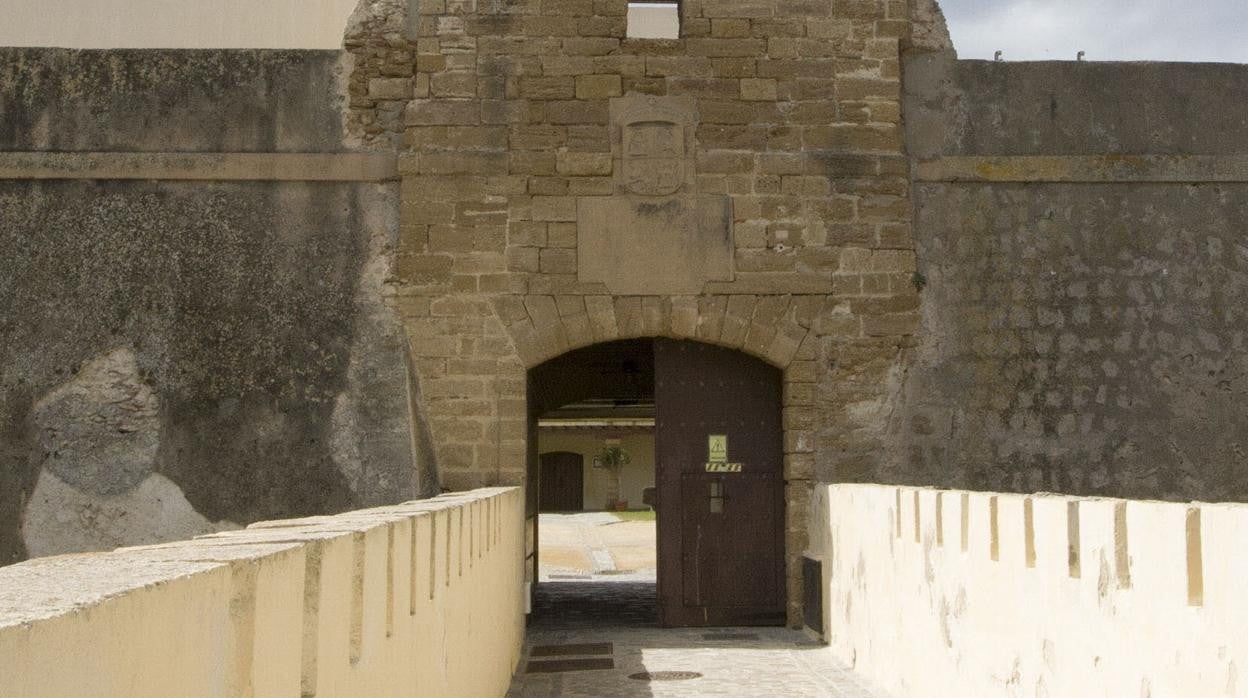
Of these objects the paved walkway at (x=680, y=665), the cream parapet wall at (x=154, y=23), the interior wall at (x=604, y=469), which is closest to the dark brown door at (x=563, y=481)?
the interior wall at (x=604, y=469)

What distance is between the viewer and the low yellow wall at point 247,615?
1.24 m

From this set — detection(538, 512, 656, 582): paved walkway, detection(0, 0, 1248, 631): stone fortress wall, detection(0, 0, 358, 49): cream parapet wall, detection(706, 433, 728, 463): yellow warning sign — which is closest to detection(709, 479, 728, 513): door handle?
detection(706, 433, 728, 463): yellow warning sign

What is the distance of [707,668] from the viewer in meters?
6.91

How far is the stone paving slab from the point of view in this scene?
245 inches

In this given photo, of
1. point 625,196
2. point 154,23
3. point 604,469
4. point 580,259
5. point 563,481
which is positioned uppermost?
point 154,23

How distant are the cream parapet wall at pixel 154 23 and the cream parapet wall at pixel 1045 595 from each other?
9.94m

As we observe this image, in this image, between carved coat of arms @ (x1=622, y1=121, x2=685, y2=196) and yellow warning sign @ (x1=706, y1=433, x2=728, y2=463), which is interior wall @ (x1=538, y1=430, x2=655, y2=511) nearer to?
yellow warning sign @ (x1=706, y1=433, x2=728, y2=463)

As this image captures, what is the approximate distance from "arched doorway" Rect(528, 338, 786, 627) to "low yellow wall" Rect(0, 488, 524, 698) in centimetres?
455

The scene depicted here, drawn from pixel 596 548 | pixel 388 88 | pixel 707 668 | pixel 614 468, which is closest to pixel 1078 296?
Answer: pixel 707 668

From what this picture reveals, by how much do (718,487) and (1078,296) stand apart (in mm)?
2590

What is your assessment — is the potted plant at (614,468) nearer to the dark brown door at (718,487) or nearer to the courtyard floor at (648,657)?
the courtyard floor at (648,657)

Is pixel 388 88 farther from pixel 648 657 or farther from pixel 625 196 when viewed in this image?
pixel 648 657

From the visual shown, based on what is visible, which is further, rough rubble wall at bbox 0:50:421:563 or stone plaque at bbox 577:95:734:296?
stone plaque at bbox 577:95:734:296

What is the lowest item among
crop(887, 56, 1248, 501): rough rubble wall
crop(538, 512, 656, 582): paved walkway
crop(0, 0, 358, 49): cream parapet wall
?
crop(538, 512, 656, 582): paved walkway
